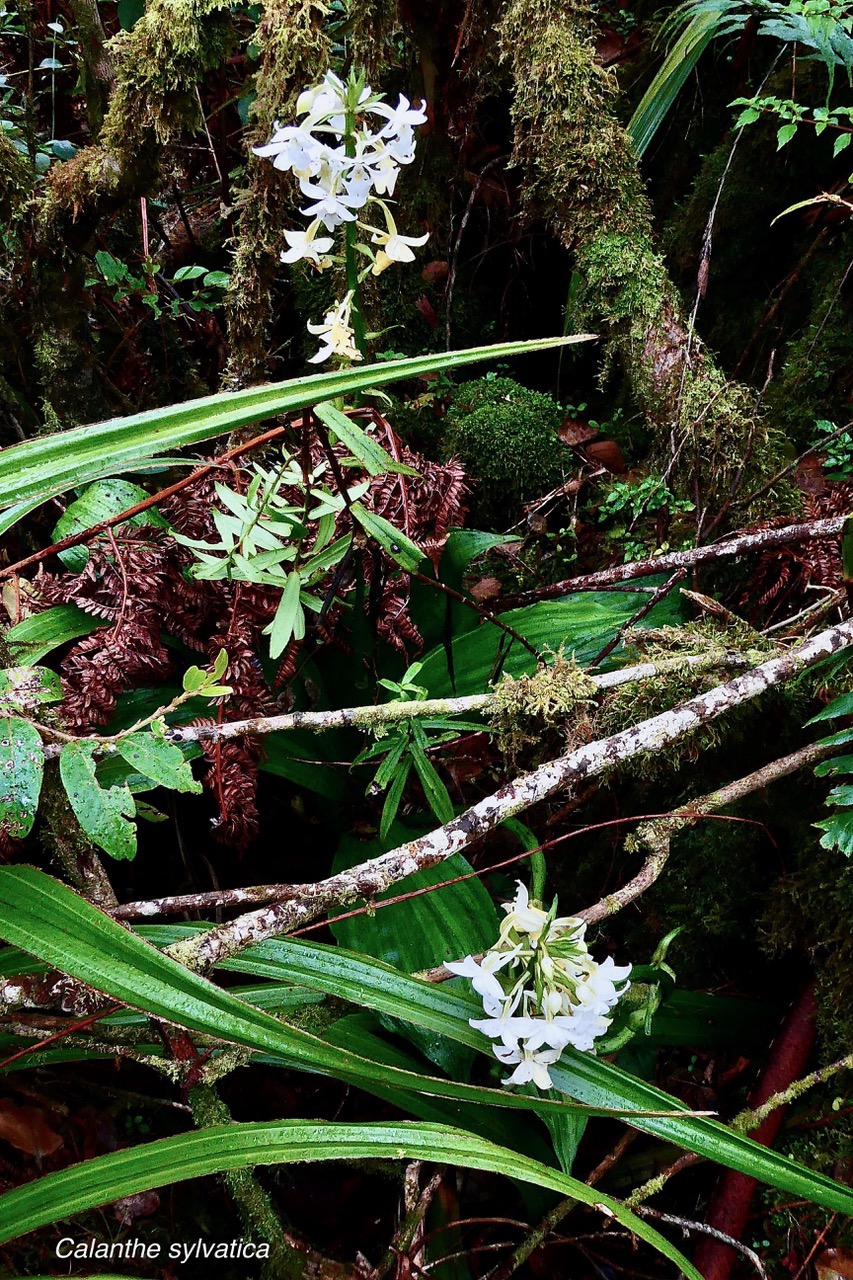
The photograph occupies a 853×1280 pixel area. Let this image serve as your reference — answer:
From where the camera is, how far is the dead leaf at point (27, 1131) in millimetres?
1337

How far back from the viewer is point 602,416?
2273mm

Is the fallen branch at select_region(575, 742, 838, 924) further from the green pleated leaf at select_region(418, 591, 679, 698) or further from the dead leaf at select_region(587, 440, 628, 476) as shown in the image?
the dead leaf at select_region(587, 440, 628, 476)

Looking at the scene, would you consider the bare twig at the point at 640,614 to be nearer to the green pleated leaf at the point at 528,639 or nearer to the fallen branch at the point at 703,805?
the green pleated leaf at the point at 528,639

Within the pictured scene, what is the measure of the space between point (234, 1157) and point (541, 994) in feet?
1.24

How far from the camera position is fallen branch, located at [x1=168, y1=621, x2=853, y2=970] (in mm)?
890

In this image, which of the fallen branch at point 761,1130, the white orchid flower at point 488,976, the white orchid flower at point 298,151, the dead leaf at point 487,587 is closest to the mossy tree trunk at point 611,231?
the dead leaf at point 487,587

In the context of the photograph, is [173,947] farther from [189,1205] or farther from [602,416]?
A: [602,416]

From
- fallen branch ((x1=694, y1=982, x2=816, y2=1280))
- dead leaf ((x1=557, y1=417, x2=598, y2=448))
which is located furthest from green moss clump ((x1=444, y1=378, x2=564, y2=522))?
fallen branch ((x1=694, y1=982, x2=816, y2=1280))

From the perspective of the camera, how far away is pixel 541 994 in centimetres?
98

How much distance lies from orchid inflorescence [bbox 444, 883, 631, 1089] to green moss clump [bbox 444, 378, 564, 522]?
123 centimetres

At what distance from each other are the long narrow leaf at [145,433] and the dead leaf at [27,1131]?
1.12 meters

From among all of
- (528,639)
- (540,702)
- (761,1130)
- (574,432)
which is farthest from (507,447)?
(761,1130)

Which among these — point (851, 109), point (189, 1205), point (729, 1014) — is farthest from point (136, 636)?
point (851, 109)

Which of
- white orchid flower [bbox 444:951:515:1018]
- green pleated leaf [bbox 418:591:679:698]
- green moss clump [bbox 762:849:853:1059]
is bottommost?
green moss clump [bbox 762:849:853:1059]
